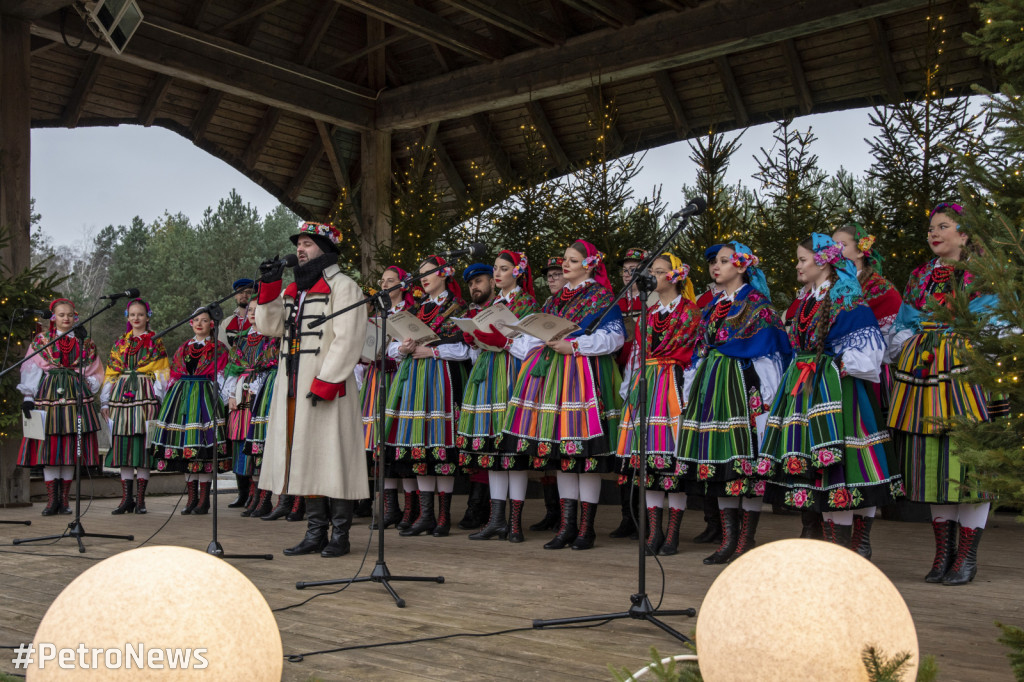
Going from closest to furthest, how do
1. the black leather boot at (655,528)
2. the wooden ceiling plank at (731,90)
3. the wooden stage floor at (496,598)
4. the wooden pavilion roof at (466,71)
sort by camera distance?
Answer: 1. the wooden stage floor at (496,598)
2. the black leather boot at (655,528)
3. the wooden pavilion roof at (466,71)
4. the wooden ceiling plank at (731,90)

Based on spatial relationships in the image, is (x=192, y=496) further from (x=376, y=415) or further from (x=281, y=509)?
(x=376, y=415)

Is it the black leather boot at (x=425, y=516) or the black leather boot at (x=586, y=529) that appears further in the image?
the black leather boot at (x=425, y=516)

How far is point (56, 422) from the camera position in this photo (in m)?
6.65

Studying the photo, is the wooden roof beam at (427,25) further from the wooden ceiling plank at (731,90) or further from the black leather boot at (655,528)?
the black leather boot at (655,528)

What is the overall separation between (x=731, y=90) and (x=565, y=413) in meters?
4.97

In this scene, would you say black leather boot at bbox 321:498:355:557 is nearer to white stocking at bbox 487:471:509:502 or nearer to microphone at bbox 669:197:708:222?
white stocking at bbox 487:471:509:502

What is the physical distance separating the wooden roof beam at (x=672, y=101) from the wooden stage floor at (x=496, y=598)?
461cm

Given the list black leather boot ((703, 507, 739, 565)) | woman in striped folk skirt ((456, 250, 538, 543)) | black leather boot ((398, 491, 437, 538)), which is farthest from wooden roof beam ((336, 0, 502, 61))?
black leather boot ((703, 507, 739, 565))

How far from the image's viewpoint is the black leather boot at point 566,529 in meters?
4.98

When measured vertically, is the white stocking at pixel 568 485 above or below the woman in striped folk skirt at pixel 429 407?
below

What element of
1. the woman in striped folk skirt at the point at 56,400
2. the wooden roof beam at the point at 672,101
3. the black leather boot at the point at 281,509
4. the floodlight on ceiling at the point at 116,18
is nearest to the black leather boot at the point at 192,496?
the black leather boot at the point at 281,509

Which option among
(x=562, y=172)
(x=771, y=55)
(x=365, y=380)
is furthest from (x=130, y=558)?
(x=562, y=172)

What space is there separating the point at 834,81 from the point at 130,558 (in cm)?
810

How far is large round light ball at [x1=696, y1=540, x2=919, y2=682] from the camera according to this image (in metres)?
1.73
